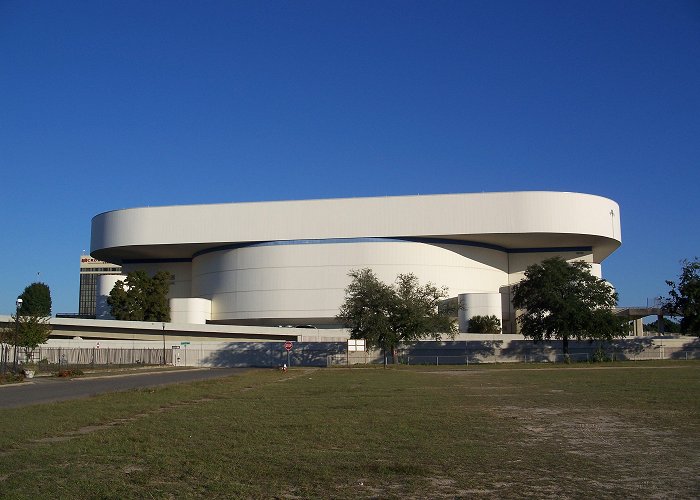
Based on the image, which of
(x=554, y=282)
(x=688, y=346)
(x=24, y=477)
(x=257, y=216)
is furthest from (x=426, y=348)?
(x=24, y=477)

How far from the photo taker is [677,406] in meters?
19.5

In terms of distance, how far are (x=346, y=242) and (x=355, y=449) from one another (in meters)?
82.7

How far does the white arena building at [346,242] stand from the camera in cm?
9356

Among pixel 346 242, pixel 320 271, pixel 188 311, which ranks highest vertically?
pixel 346 242

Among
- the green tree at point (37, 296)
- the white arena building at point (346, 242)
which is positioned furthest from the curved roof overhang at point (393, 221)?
the green tree at point (37, 296)

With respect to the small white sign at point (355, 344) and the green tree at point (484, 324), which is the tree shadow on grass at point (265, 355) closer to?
the small white sign at point (355, 344)

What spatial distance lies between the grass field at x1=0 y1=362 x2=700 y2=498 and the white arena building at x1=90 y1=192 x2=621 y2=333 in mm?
71911

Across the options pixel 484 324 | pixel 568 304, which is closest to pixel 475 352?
pixel 568 304

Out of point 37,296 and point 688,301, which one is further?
point 37,296

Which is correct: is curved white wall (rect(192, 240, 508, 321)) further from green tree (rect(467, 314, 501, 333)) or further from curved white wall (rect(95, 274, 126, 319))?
curved white wall (rect(95, 274, 126, 319))

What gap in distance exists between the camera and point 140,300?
310 feet

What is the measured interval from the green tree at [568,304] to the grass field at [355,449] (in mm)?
41590

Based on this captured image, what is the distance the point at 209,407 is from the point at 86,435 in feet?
22.8

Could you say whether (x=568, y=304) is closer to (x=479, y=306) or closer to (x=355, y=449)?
(x=479, y=306)
